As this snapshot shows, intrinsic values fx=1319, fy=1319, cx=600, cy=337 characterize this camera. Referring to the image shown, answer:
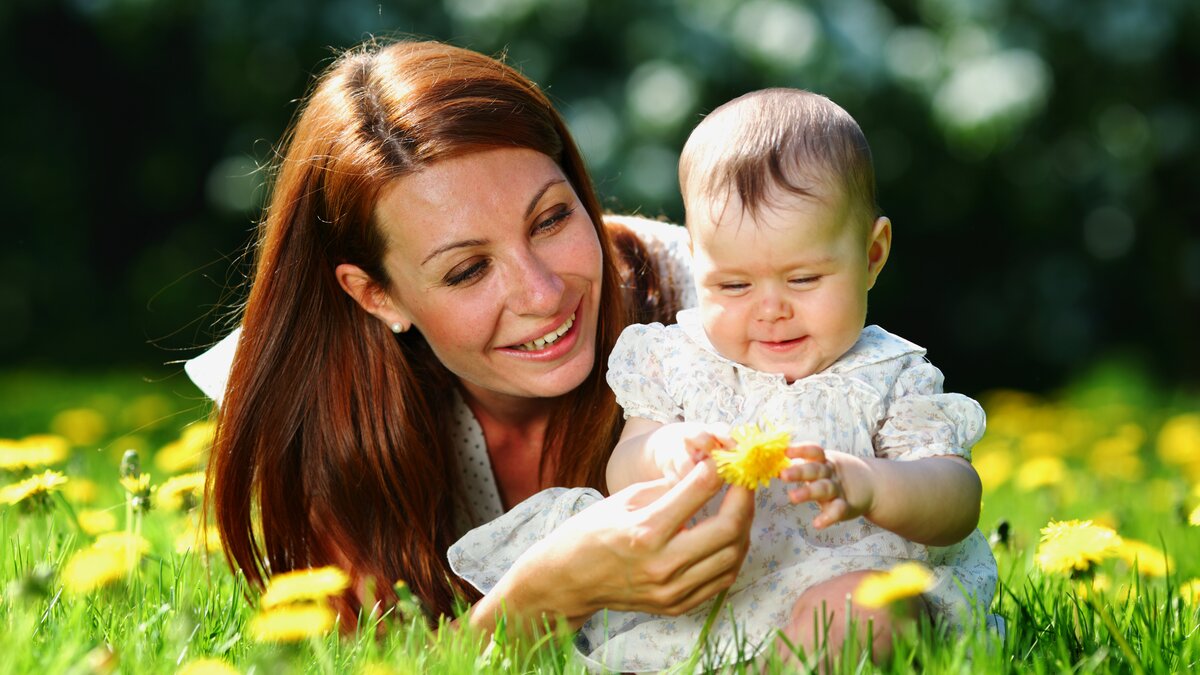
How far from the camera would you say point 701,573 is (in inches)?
Answer: 68.1

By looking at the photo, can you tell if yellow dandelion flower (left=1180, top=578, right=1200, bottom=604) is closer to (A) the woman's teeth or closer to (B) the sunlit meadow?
(B) the sunlit meadow

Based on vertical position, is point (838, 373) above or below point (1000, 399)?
above

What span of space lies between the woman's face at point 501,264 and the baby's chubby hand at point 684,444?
18.1 inches

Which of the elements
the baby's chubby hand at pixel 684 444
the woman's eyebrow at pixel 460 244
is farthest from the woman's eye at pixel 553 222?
the baby's chubby hand at pixel 684 444

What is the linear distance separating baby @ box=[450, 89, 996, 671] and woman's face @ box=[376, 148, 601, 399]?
0.34 m

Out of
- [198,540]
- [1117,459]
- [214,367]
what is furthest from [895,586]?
[1117,459]

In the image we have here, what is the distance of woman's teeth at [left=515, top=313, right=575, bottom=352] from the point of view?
7.45ft

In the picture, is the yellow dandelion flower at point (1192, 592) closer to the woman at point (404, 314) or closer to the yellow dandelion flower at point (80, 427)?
Result: the woman at point (404, 314)

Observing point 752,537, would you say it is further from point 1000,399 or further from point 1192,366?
point 1192,366

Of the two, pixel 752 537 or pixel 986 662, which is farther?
pixel 752 537

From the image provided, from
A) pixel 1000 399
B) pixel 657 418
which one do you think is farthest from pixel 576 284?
pixel 1000 399

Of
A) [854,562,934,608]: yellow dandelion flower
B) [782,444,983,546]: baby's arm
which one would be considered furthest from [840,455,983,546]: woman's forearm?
[854,562,934,608]: yellow dandelion flower

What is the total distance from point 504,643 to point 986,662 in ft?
2.13

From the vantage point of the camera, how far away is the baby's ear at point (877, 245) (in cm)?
181
